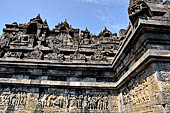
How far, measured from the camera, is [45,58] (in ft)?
27.0

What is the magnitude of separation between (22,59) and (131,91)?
21.2ft

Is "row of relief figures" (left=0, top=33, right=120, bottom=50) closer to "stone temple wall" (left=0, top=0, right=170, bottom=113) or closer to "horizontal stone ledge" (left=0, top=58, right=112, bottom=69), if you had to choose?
"stone temple wall" (left=0, top=0, right=170, bottom=113)

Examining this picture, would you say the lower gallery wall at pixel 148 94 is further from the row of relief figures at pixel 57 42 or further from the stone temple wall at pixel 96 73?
the row of relief figures at pixel 57 42

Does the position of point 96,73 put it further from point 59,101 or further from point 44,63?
point 44,63

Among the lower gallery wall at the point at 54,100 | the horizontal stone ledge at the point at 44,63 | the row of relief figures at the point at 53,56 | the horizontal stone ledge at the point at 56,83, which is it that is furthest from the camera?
the row of relief figures at the point at 53,56

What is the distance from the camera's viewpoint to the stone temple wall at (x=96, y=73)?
4.24 meters

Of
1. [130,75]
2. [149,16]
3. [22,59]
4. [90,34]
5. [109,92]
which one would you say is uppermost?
[90,34]

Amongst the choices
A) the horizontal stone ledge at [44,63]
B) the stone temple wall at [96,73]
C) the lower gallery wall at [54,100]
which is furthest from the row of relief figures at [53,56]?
the lower gallery wall at [54,100]

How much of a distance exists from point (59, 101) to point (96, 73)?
2.68m

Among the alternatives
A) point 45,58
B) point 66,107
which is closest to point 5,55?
point 45,58

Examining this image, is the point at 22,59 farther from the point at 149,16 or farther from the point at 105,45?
the point at 149,16

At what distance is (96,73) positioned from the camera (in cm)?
763

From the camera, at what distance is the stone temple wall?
13.9 feet

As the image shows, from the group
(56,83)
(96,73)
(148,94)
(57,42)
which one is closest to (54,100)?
(56,83)
